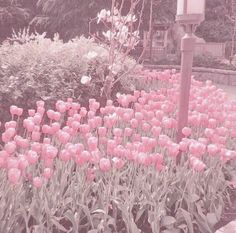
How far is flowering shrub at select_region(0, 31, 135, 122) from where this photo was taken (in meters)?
6.48

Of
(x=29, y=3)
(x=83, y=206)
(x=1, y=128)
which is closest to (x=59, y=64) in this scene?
(x=1, y=128)

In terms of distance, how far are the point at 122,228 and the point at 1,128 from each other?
3.03 meters

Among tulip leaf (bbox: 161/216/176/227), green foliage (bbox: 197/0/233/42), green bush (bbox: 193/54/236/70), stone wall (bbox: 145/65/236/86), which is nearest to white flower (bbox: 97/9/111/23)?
tulip leaf (bbox: 161/216/176/227)

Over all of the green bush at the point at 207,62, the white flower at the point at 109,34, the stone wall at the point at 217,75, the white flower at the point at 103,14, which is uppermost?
the white flower at the point at 103,14

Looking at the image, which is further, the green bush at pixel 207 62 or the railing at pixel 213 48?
the railing at pixel 213 48

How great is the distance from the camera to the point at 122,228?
3418mm

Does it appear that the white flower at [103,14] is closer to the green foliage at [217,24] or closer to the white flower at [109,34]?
the white flower at [109,34]

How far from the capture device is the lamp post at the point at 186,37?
439cm

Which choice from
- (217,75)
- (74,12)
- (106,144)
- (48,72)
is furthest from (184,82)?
(74,12)

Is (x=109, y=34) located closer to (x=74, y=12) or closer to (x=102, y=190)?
(x=102, y=190)

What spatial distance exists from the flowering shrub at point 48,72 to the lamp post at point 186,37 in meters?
2.47

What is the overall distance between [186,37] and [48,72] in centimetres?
301

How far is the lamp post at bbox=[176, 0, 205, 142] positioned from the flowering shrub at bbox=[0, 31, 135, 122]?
8.09ft

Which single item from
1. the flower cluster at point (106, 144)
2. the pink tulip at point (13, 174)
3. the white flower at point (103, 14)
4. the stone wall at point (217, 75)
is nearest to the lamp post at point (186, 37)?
the flower cluster at point (106, 144)
